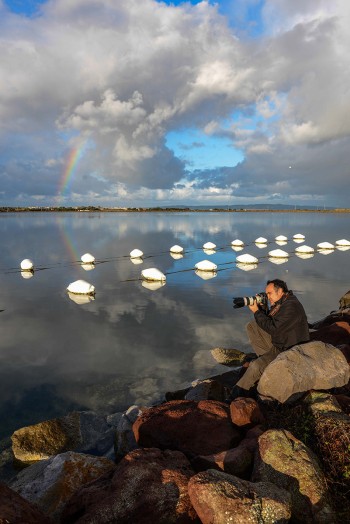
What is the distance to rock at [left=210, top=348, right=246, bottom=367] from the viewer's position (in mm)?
13078

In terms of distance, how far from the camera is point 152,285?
92.8 feet

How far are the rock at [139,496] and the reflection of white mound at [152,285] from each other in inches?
860

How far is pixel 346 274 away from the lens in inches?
1350

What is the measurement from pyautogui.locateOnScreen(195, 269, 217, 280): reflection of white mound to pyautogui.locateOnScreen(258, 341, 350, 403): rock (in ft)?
77.5

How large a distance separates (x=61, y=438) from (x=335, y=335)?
9.47 m

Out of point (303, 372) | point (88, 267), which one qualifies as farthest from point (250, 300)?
point (88, 267)

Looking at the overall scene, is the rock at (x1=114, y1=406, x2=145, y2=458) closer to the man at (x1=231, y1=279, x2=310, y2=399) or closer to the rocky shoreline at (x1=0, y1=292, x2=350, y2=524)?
the rocky shoreline at (x1=0, y1=292, x2=350, y2=524)

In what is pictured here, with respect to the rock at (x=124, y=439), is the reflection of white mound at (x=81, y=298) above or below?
below

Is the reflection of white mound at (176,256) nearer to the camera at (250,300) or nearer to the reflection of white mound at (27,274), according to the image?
the reflection of white mound at (27,274)

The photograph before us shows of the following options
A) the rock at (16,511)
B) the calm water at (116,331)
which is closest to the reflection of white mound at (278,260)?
the calm water at (116,331)

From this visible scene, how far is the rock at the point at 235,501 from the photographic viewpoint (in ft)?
13.2

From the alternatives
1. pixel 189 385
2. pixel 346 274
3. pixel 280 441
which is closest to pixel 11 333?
pixel 189 385

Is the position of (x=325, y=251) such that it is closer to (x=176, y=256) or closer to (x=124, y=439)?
(x=176, y=256)

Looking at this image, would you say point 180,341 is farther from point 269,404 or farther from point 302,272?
point 302,272
